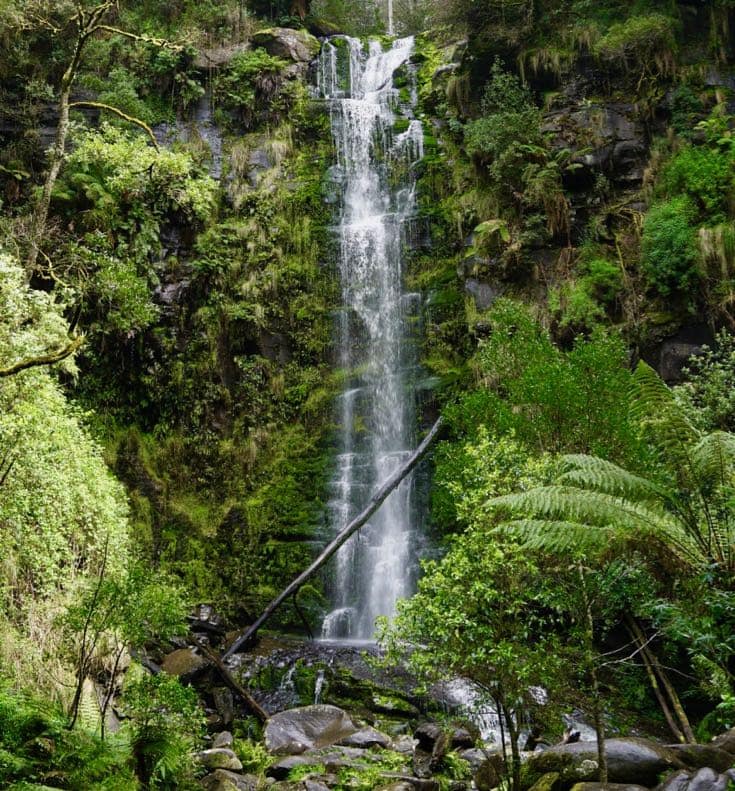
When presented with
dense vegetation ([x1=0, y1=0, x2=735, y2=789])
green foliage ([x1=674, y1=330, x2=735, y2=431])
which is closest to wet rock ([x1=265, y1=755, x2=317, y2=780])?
dense vegetation ([x1=0, y1=0, x2=735, y2=789])

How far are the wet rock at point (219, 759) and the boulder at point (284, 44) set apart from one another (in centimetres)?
2263

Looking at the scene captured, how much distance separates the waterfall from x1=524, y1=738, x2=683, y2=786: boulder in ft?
27.0

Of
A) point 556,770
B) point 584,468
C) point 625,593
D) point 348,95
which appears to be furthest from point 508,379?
point 348,95

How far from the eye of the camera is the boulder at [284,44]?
24.1 m

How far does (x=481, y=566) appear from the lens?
6.00m

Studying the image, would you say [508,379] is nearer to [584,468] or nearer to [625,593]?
[584,468]

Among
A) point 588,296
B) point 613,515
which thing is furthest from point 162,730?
point 588,296

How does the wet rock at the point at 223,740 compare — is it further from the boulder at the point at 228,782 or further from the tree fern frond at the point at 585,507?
the tree fern frond at the point at 585,507

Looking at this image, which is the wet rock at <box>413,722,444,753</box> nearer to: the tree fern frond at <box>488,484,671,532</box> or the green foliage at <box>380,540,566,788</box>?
the green foliage at <box>380,540,566,788</box>

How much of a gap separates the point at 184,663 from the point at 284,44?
21309mm

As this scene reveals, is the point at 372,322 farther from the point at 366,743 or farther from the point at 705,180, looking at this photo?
the point at 366,743

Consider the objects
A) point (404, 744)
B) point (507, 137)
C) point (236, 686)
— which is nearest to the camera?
point (404, 744)

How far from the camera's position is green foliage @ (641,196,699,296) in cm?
1438

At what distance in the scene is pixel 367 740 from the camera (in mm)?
9422
